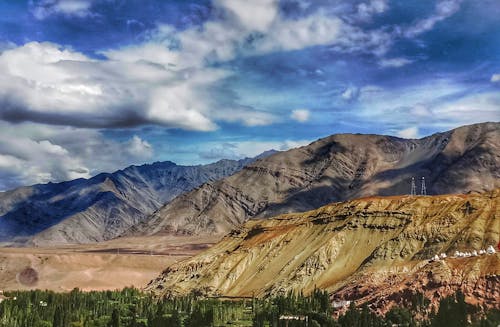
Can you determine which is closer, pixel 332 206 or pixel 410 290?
pixel 410 290

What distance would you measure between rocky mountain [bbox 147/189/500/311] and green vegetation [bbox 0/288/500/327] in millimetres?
5478

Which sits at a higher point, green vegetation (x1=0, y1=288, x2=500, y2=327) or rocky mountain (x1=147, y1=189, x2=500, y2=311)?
rocky mountain (x1=147, y1=189, x2=500, y2=311)

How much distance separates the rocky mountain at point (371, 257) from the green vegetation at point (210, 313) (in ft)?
18.0

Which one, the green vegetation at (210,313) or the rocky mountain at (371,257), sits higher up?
the rocky mountain at (371,257)

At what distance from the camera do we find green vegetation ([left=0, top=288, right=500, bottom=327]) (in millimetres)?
103562

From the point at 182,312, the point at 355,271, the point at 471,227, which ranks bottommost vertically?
the point at 182,312

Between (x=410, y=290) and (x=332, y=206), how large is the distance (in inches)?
2898

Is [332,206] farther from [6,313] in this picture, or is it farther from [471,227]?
[6,313]

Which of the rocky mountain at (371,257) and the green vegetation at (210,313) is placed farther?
the rocky mountain at (371,257)

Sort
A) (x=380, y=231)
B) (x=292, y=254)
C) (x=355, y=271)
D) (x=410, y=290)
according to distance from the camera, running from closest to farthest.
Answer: (x=410, y=290) → (x=355, y=271) → (x=380, y=231) → (x=292, y=254)

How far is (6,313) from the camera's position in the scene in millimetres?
136250

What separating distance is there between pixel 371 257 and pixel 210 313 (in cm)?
4137

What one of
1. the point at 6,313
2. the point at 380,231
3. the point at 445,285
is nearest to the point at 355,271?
the point at 380,231

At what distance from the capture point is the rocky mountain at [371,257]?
114 meters
